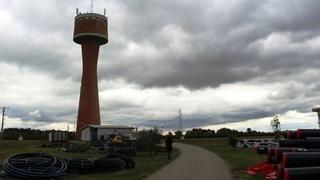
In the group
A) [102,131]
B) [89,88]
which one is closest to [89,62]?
[89,88]

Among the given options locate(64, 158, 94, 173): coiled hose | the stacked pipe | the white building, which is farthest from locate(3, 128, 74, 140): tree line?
the stacked pipe

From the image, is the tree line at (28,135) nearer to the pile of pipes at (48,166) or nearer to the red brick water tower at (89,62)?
the red brick water tower at (89,62)

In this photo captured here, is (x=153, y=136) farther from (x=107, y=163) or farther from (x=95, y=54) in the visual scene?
(x=95, y=54)

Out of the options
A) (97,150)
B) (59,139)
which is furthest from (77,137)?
(97,150)

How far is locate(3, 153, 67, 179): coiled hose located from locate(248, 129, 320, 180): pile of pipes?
26.8 ft

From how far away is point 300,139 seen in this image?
19.3 metres

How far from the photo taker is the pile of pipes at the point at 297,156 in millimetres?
14984

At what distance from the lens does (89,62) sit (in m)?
70.7

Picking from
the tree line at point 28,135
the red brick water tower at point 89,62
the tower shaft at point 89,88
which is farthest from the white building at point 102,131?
the tree line at point 28,135

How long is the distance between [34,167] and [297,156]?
10.4 meters

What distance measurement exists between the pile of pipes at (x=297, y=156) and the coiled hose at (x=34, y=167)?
8.15 m

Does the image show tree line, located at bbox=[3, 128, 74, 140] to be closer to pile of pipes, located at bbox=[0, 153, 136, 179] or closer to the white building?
the white building

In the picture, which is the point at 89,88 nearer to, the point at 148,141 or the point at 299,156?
the point at 148,141

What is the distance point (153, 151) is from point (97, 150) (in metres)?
5.74
